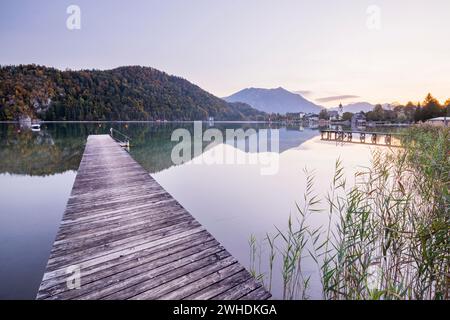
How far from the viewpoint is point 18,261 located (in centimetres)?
426

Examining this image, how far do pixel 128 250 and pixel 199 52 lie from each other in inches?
1793

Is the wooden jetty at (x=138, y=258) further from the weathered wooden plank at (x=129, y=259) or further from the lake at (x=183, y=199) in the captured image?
the lake at (x=183, y=199)

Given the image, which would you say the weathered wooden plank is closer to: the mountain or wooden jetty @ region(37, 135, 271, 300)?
wooden jetty @ region(37, 135, 271, 300)

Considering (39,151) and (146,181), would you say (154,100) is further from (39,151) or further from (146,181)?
(146,181)

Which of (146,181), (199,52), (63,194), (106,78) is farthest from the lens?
(106,78)

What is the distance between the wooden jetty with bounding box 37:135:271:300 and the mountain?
289 ft

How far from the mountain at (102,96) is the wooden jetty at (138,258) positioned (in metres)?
88.2

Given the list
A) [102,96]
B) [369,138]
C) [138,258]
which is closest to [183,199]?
[138,258]

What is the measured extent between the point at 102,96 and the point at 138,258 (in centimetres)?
10286

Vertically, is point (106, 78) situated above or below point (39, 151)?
above

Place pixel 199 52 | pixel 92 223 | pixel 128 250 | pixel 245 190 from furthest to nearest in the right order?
pixel 199 52
pixel 245 190
pixel 92 223
pixel 128 250

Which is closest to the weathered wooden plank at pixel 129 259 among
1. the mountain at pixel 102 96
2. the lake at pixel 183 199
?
the lake at pixel 183 199
